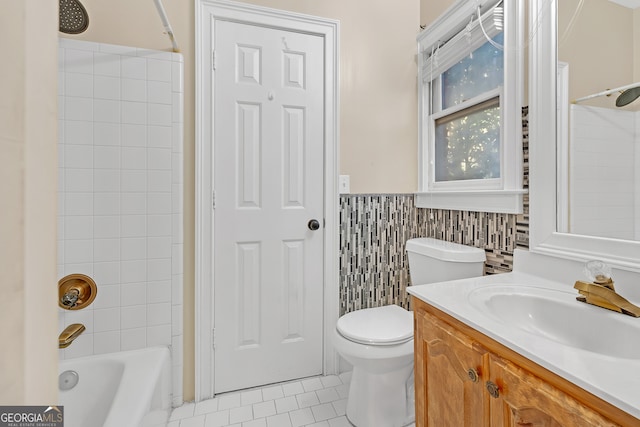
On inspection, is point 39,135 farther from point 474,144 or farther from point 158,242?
point 474,144

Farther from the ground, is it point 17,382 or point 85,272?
point 17,382

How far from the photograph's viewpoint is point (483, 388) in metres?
0.78

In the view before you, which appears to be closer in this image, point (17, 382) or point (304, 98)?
point (17, 382)

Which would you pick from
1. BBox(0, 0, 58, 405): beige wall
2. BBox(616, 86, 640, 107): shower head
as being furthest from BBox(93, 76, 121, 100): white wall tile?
BBox(616, 86, 640, 107): shower head

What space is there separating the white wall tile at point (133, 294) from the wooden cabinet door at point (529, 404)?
1.49 m

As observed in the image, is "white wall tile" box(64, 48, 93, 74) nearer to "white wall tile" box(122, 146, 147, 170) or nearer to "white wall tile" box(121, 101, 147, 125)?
"white wall tile" box(121, 101, 147, 125)

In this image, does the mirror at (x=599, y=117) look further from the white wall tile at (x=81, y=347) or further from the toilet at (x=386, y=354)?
the white wall tile at (x=81, y=347)

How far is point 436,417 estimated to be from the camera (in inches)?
37.9

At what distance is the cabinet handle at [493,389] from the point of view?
0.74m

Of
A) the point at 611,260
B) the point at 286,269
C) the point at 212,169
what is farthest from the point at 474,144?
the point at 212,169

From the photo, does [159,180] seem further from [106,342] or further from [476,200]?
[476,200]

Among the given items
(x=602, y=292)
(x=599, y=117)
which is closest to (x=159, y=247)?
(x=602, y=292)

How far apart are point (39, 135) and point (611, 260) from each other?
53.7 inches

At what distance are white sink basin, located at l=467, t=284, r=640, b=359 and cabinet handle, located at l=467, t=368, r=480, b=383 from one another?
0.15 meters
